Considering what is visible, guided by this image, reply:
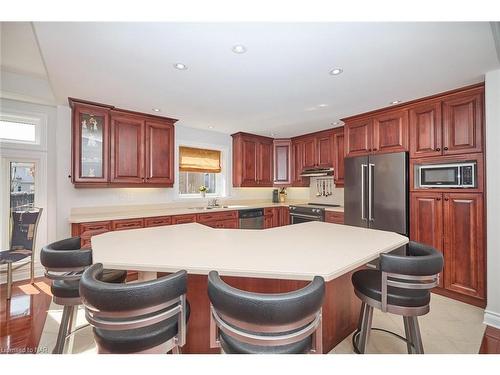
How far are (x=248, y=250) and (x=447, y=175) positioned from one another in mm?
2663

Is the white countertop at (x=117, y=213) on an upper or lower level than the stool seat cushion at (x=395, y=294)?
upper

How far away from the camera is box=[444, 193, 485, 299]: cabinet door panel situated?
2469 millimetres

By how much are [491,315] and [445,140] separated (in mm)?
1843

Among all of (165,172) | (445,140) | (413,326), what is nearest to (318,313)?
(413,326)

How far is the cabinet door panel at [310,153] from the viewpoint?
4.68 metres

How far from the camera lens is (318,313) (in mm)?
1013

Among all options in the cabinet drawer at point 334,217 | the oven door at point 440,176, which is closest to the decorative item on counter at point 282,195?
the cabinet drawer at point 334,217

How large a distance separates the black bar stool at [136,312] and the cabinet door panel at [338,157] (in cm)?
358

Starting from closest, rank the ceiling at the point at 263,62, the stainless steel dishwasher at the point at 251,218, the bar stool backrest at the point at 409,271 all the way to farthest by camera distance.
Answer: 1. the bar stool backrest at the point at 409,271
2. the ceiling at the point at 263,62
3. the stainless steel dishwasher at the point at 251,218

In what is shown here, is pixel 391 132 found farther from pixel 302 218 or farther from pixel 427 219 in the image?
pixel 302 218

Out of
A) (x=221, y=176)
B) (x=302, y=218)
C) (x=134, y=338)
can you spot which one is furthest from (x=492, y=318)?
(x=221, y=176)

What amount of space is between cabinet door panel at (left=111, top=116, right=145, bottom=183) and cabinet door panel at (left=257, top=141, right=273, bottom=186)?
241 cm

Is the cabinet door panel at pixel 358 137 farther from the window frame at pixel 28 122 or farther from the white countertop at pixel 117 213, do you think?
the window frame at pixel 28 122
